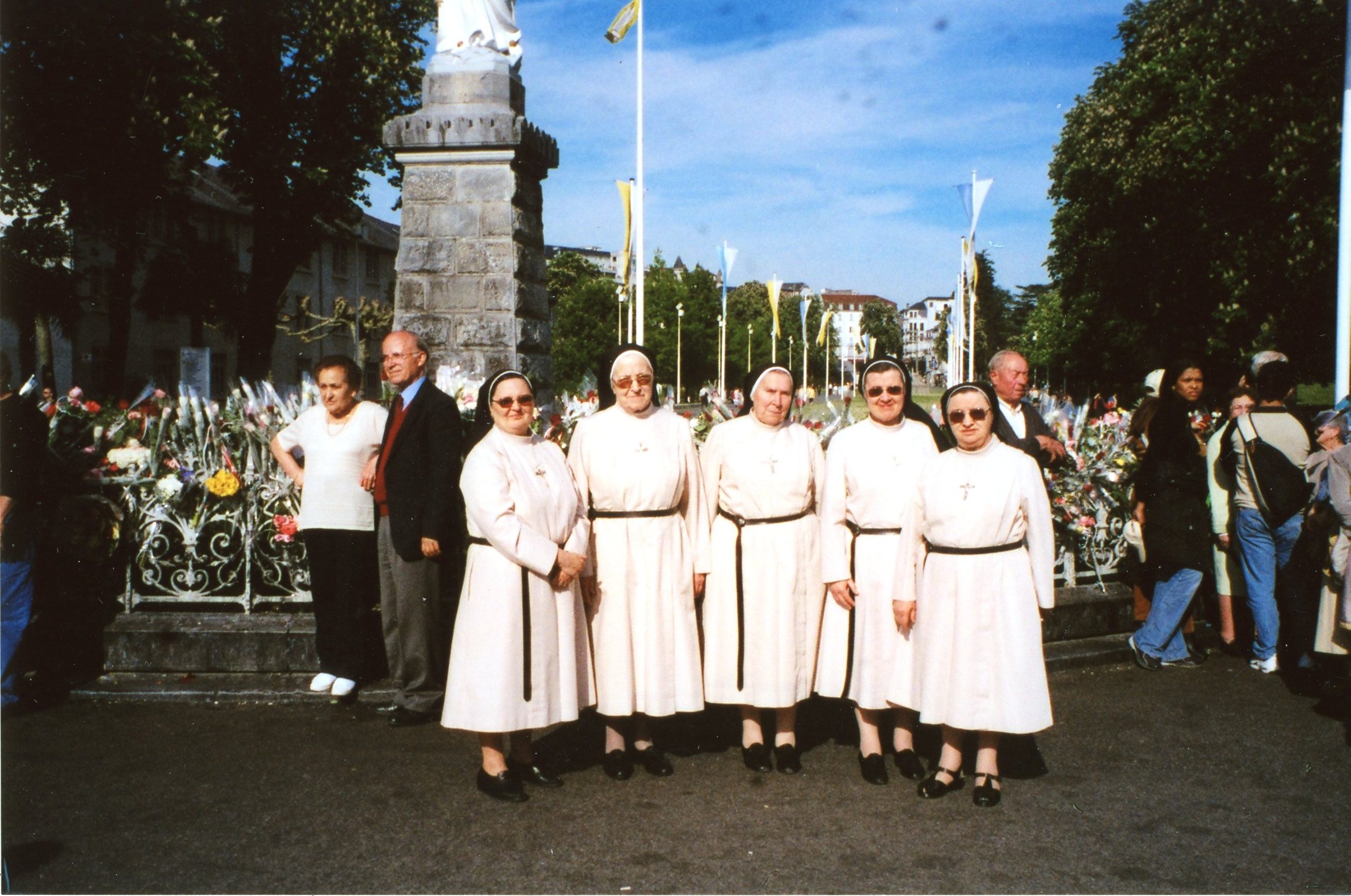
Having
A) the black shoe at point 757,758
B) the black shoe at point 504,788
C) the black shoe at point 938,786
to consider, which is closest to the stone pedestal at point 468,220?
the black shoe at point 757,758

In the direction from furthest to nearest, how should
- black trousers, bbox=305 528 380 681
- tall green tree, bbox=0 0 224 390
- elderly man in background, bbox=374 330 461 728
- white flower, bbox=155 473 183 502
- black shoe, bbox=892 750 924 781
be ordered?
tall green tree, bbox=0 0 224 390 → white flower, bbox=155 473 183 502 → black trousers, bbox=305 528 380 681 → elderly man in background, bbox=374 330 461 728 → black shoe, bbox=892 750 924 781

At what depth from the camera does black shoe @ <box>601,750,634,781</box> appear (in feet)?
17.6

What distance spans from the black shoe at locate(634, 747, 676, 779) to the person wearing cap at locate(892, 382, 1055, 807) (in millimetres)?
1236

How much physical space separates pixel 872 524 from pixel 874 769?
3.64ft

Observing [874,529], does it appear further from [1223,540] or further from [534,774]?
[1223,540]

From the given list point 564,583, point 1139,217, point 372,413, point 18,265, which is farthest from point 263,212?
point 564,583

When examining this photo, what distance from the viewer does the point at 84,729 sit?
19.7ft

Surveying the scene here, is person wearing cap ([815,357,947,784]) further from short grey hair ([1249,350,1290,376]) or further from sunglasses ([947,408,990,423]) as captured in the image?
short grey hair ([1249,350,1290,376])

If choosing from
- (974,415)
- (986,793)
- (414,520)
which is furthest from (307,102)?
(986,793)

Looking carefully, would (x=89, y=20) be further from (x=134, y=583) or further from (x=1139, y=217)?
(x=1139, y=217)

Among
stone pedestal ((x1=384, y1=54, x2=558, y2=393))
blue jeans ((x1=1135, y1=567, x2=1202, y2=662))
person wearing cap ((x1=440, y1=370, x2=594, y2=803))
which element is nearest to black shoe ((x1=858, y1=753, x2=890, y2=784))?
person wearing cap ((x1=440, y1=370, x2=594, y2=803))

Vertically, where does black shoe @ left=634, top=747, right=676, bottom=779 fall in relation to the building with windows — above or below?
below

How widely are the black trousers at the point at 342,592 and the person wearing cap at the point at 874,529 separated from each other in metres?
2.68

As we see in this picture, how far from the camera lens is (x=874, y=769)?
5.30m
